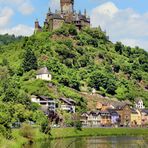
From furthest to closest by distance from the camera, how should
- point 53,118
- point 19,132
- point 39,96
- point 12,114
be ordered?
point 39,96
point 53,118
point 12,114
point 19,132

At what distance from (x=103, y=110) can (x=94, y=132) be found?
3381 centimetres

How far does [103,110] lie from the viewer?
16312 cm

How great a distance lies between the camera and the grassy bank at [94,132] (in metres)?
116

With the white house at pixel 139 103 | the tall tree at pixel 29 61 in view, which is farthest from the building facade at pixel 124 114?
the tall tree at pixel 29 61

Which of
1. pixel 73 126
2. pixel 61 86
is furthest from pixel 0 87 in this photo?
pixel 61 86

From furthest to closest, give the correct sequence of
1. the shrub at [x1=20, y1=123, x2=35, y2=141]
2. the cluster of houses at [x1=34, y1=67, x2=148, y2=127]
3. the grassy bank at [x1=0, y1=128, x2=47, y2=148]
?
the cluster of houses at [x1=34, y1=67, x2=148, y2=127]
the shrub at [x1=20, y1=123, x2=35, y2=141]
the grassy bank at [x1=0, y1=128, x2=47, y2=148]

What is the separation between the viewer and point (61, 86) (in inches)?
6358

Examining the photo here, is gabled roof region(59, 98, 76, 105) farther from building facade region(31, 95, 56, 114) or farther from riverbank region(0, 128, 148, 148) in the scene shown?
riverbank region(0, 128, 148, 148)

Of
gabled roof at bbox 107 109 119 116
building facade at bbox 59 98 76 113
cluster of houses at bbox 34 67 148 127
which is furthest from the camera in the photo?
gabled roof at bbox 107 109 119 116

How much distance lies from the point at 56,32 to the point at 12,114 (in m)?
92.2

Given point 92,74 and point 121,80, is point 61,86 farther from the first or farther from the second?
point 121,80

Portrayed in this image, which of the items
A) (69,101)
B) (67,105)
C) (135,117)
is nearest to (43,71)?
(69,101)

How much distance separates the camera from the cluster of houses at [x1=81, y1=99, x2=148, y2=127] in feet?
517

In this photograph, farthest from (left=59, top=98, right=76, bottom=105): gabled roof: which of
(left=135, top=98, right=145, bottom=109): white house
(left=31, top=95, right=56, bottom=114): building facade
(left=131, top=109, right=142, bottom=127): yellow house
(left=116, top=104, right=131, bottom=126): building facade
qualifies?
(left=135, top=98, right=145, bottom=109): white house
